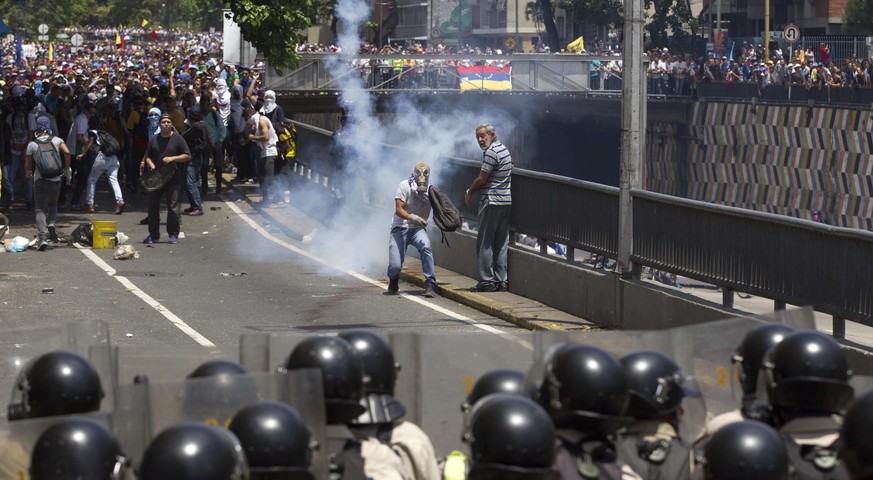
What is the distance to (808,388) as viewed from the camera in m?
4.81

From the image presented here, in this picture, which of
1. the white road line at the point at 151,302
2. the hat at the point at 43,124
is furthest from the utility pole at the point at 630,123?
the hat at the point at 43,124

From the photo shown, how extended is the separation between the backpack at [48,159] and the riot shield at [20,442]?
14.0 meters

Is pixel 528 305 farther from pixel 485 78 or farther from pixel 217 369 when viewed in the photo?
pixel 485 78

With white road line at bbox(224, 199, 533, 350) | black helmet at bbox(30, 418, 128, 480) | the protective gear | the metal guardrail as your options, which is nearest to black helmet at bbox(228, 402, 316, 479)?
black helmet at bbox(30, 418, 128, 480)

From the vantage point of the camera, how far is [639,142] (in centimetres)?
1288

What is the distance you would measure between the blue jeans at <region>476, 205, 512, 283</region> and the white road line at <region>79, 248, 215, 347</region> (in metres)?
3.33

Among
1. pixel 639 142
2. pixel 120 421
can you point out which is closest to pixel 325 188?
pixel 639 142

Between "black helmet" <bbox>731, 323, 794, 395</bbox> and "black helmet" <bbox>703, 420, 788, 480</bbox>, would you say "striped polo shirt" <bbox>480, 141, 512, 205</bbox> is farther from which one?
"black helmet" <bbox>703, 420, 788, 480</bbox>

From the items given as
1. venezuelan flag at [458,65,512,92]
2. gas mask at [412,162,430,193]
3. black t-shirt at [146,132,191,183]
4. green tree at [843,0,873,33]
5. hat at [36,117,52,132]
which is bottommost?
gas mask at [412,162,430,193]

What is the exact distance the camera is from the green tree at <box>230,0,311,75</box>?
23047 mm

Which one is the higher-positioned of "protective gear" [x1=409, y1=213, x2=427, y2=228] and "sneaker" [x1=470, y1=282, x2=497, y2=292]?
"protective gear" [x1=409, y1=213, x2=427, y2=228]

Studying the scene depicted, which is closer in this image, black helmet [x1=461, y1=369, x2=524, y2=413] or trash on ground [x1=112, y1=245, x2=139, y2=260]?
black helmet [x1=461, y1=369, x2=524, y2=413]

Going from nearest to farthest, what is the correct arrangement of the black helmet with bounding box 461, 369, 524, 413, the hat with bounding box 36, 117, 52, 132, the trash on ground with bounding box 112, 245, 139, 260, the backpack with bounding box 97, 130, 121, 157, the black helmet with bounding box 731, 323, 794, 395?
the black helmet with bounding box 461, 369, 524, 413 < the black helmet with bounding box 731, 323, 794, 395 < the trash on ground with bounding box 112, 245, 139, 260 < the hat with bounding box 36, 117, 52, 132 < the backpack with bounding box 97, 130, 121, 157

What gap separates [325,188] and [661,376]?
1689 cm
